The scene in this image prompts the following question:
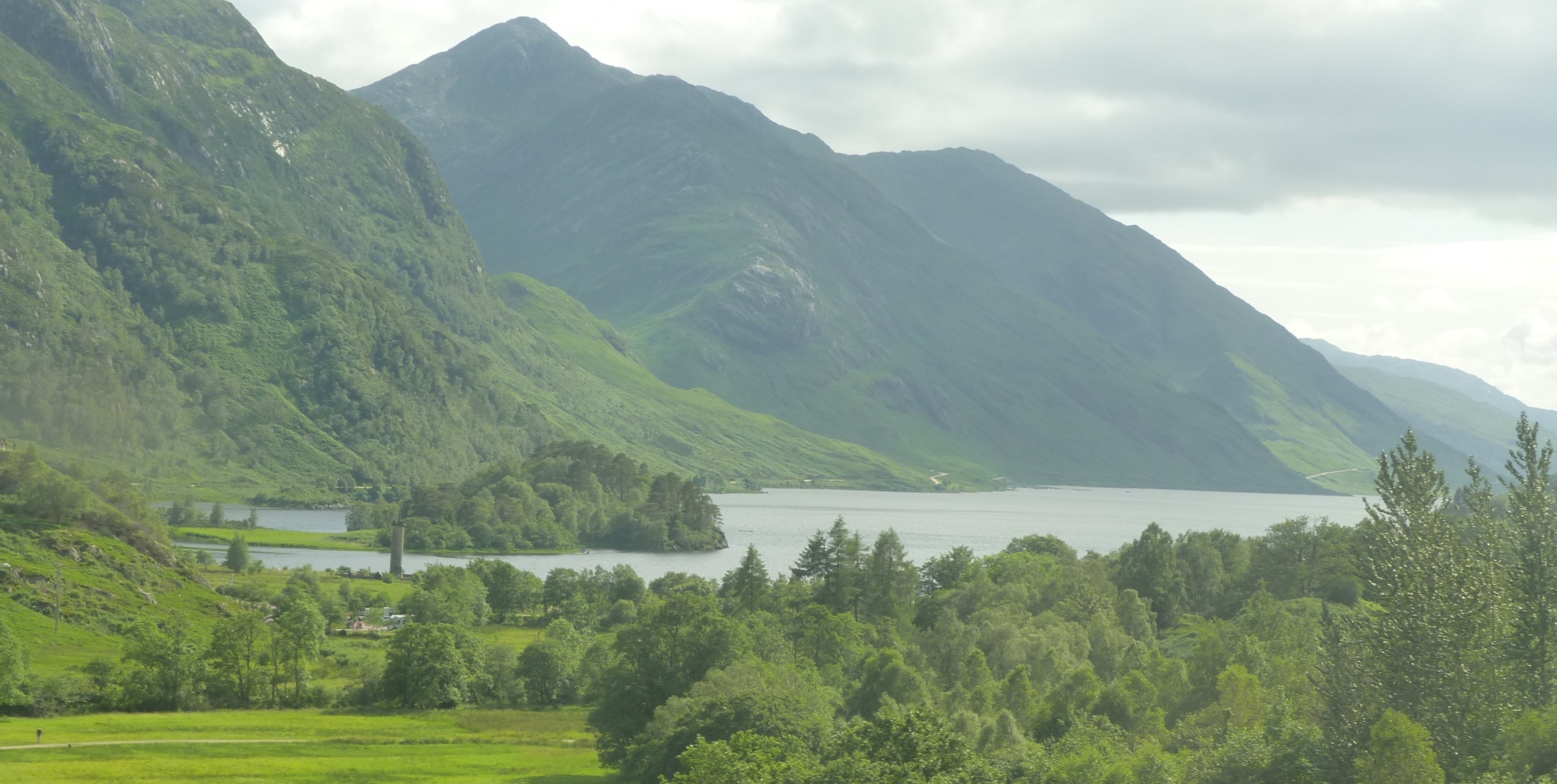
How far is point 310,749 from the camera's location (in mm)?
87625

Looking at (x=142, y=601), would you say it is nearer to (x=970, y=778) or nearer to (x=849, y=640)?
(x=849, y=640)

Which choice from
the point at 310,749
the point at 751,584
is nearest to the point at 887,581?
the point at 751,584

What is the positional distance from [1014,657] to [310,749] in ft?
160

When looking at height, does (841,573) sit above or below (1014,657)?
above

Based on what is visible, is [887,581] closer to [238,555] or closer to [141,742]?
[141,742]

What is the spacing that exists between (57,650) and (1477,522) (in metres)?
108

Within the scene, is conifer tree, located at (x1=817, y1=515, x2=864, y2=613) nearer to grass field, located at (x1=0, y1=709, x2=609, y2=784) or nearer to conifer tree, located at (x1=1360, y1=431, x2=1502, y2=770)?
grass field, located at (x1=0, y1=709, x2=609, y2=784)

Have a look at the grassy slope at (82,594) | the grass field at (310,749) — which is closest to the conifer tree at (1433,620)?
the grass field at (310,749)

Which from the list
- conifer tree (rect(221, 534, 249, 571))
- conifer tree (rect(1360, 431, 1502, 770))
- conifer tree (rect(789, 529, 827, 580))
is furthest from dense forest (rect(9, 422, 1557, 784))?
conifer tree (rect(221, 534, 249, 571))

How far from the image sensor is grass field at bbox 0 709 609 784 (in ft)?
256

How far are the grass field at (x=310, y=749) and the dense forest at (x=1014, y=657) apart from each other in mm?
4237

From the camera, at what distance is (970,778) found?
55469mm

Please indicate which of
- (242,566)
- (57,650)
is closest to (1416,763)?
(57,650)

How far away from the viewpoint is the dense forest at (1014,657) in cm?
5300
